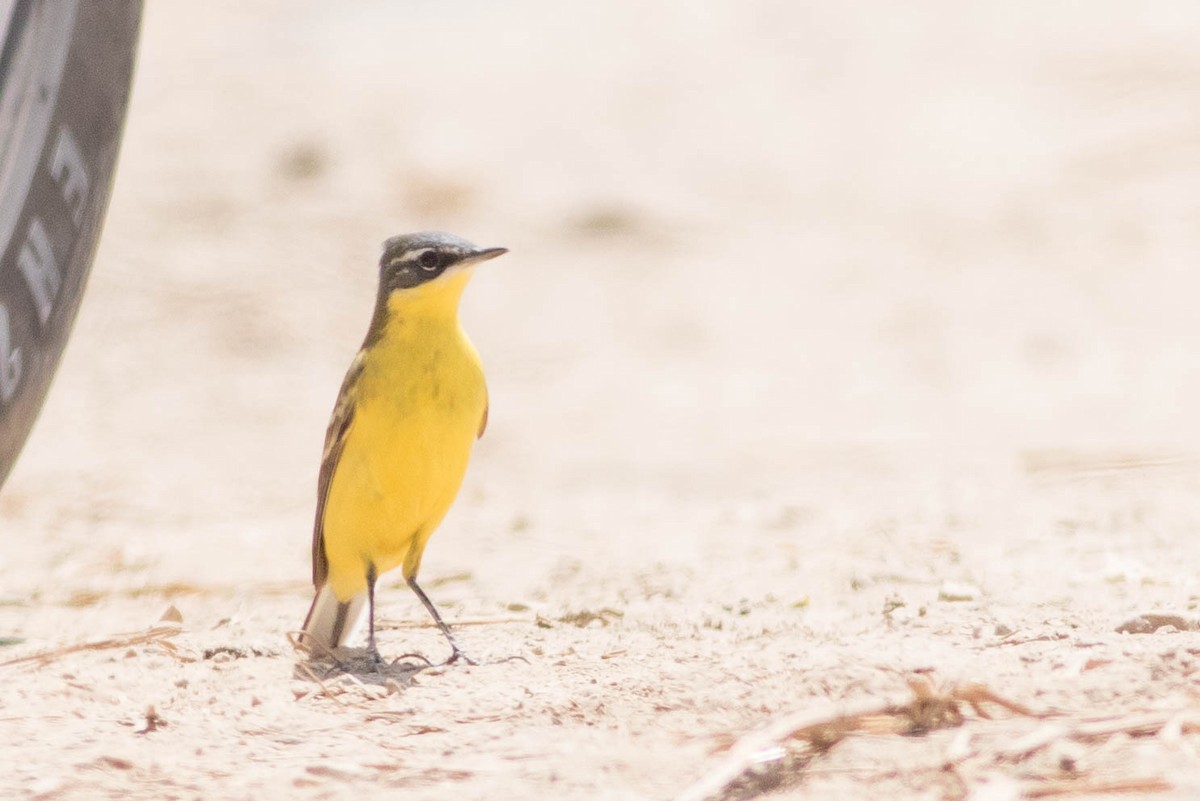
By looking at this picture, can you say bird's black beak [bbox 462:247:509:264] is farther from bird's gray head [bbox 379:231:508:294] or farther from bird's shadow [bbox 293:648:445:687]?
bird's shadow [bbox 293:648:445:687]

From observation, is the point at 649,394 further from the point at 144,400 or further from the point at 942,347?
the point at 144,400

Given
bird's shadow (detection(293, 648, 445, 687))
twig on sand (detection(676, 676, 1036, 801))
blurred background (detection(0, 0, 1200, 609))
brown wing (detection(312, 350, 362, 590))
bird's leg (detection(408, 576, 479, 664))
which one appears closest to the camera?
twig on sand (detection(676, 676, 1036, 801))

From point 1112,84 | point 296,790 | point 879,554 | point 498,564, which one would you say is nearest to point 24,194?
point 296,790

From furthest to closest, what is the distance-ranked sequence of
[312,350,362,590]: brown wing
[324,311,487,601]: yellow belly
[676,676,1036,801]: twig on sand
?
[312,350,362,590]: brown wing → [324,311,487,601]: yellow belly → [676,676,1036,801]: twig on sand

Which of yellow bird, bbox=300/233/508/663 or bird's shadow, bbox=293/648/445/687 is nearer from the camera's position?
bird's shadow, bbox=293/648/445/687

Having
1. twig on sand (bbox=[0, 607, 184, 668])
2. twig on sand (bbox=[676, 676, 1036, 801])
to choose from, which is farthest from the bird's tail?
twig on sand (bbox=[676, 676, 1036, 801])

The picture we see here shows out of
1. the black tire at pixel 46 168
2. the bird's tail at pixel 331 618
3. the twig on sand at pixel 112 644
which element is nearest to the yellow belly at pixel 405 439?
the bird's tail at pixel 331 618

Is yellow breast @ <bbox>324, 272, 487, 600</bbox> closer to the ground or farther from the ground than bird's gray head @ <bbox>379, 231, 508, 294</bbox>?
closer to the ground
